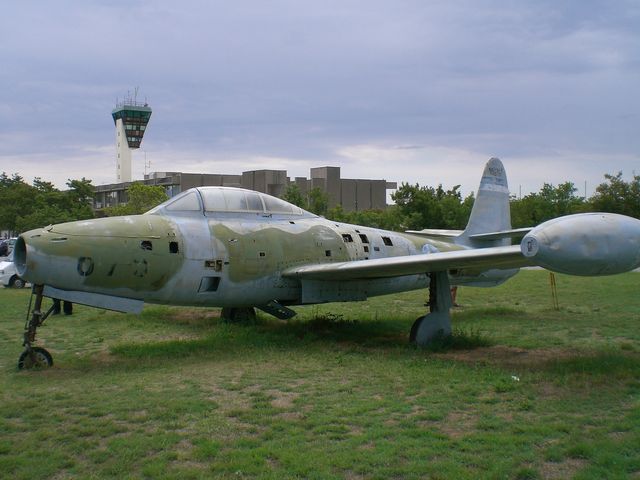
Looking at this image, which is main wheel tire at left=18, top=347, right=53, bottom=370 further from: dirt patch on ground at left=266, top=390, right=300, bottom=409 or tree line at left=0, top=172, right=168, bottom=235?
tree line at left=0, top=172, right=168, bottom=235

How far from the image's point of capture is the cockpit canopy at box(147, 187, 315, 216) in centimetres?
1080

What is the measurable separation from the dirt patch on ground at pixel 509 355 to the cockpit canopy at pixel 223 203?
4.24 meters

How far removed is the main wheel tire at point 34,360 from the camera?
8789mm

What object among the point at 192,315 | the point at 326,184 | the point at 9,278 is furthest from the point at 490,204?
the point at 326,184

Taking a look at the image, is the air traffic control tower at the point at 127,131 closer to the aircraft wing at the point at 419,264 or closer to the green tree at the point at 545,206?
the green tree at the point at 545,206

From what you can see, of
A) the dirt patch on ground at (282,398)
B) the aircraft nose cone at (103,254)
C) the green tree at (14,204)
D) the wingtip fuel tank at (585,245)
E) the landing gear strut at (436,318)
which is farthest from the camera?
the green tree at (14,204)

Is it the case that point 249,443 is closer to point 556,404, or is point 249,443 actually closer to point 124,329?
point 556,404

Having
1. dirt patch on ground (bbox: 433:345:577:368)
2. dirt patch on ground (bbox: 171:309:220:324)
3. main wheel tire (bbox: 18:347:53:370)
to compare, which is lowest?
dirt patch on ground (bbox: 433:345:577:368)

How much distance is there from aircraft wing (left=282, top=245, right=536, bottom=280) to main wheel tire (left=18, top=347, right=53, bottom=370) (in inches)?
165

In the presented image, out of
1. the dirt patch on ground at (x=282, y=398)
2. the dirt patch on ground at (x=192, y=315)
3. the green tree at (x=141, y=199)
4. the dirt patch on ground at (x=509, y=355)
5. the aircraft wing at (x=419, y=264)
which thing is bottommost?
the dirt patch on ground at (x=509, y=355)

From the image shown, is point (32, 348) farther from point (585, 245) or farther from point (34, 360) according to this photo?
point (585, 245)

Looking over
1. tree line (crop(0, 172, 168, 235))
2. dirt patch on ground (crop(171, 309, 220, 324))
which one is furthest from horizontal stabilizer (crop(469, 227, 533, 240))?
A: tree line (crop(0, 172, 168, 235))

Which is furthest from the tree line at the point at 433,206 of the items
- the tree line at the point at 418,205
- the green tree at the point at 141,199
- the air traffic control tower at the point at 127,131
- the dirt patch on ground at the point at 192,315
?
the air traffic control tower at the point at 127,131

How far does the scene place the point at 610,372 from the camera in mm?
7988
